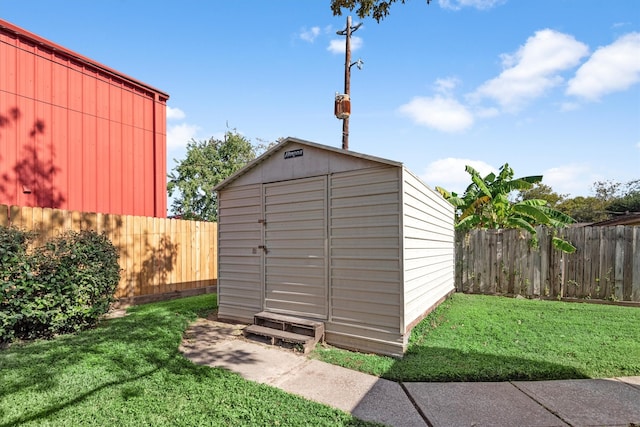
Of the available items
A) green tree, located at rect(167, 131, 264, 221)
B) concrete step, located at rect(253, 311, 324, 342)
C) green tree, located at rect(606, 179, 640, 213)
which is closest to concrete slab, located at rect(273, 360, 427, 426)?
concrete step, located at rect(253, 311, 324, 342)

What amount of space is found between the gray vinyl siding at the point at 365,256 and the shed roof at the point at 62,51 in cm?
774

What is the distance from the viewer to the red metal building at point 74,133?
7.24m

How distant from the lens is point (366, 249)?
4711 millimetres

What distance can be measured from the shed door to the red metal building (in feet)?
18.6

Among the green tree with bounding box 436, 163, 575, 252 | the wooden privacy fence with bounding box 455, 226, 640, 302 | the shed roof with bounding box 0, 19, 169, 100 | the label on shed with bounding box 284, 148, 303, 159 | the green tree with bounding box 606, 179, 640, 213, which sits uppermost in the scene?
the shed roof with bounding box 0, 19, 169, 100

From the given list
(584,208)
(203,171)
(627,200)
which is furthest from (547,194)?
(203,171)

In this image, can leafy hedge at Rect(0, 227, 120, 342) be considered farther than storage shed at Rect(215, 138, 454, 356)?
No

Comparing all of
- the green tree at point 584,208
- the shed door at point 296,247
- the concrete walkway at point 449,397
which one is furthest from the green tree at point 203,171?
the green tree at point 584,208

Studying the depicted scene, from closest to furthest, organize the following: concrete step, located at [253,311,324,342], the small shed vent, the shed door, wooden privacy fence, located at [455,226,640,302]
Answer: concrete step, located at [253,311,324,342]
the shed door
wooden privacy fence, located at [455,226,640,302]
the small shed vent

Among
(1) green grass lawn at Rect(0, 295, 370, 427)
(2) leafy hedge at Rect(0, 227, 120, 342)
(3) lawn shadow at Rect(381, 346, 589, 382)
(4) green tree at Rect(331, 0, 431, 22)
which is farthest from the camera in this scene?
(4) green tree at Rect(331, 0, 431, 22)

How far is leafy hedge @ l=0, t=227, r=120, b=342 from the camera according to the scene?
4.31 meters

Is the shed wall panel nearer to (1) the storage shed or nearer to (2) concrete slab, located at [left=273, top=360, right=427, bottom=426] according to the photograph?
(1) the storage shed

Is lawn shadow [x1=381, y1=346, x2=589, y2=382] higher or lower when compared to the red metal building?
lower

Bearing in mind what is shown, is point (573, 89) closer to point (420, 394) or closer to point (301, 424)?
point (420, 394)
